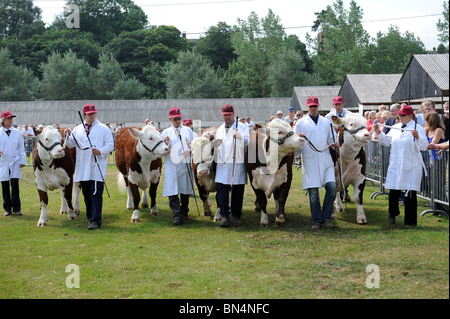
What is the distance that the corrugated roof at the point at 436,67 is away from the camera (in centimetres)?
2609

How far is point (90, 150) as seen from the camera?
9.90m

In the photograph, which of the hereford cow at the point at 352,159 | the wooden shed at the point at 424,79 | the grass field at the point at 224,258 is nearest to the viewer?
the grass field at the point at 224,258

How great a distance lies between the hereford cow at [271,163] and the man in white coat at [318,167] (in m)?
0.38

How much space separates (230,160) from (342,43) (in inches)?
2770

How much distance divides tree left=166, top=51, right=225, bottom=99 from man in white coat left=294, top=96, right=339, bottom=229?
2617 inches

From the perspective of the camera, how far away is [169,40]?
3802 inches

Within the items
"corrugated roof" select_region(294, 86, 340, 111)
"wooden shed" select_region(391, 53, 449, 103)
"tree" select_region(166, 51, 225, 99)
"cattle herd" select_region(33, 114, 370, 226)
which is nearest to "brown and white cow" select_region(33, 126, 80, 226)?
"cattle herd" select_region(33, 114, 370, 226)

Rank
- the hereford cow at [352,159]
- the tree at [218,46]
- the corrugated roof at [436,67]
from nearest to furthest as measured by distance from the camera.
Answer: the hereford cow at [352,159], the corrugated roof at [436,67], the tree at [218,46]

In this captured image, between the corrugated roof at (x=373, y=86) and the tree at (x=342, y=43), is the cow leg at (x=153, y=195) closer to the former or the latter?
the corrugated roof at (x=373, y=86)

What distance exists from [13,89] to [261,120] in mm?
41146

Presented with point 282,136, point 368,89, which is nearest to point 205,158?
point 282,136

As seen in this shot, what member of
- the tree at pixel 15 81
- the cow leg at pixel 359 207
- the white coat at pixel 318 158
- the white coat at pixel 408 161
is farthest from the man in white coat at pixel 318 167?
the tree at pixel 15 81

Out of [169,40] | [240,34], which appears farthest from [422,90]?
[169,40]

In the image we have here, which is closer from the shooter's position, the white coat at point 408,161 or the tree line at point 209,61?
the white coat at point 408,161
